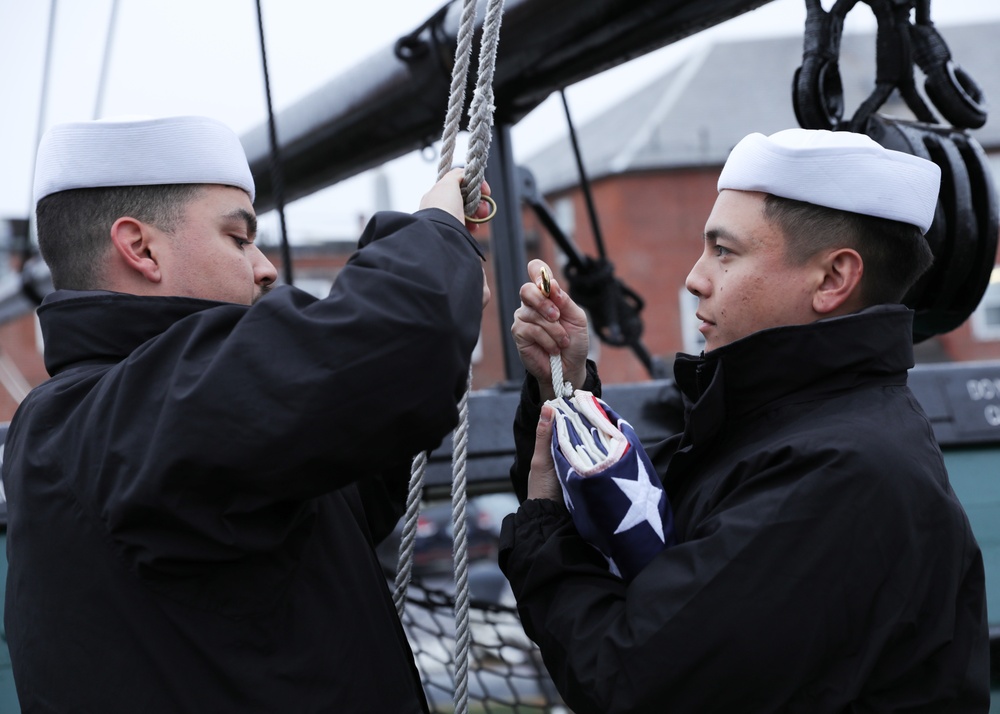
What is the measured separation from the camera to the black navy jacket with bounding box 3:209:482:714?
3.95 ft

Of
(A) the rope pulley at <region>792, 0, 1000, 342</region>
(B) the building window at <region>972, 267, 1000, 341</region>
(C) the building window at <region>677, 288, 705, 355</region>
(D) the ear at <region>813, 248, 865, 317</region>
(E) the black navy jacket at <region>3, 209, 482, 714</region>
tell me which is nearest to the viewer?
(E) the black navy jacket at <region>3, 209, 482, 714</region>

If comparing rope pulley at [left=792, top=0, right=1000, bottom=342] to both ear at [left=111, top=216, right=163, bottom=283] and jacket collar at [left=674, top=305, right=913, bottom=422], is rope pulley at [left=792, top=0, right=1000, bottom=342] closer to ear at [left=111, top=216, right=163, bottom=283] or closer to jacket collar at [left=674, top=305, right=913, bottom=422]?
jacket collar at [left=674, top=305, right=913, bottom=422]

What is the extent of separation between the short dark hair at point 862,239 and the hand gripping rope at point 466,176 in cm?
43

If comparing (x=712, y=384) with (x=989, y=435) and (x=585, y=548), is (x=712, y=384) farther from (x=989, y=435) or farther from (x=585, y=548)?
(x=989, y=435)

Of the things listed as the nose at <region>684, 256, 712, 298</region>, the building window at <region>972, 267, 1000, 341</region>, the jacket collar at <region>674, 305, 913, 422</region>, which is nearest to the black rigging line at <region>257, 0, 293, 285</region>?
the nose at <region>684, 256, 712, 298</region>

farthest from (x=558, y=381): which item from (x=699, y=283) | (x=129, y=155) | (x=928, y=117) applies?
(x=928, y=117)

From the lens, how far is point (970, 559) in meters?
1.34

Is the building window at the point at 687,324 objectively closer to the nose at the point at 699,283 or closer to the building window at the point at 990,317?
the building window at the point at 990,317

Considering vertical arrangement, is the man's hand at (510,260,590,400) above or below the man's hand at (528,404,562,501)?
above

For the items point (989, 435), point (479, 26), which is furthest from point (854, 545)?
point (479, 26)

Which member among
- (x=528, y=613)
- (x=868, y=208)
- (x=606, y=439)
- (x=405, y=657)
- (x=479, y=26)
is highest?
(x=479, y=26)

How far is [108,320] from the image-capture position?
4.59 ft

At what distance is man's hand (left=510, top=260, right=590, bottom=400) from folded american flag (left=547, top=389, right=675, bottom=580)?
25cm

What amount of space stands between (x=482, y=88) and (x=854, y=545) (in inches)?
33.7
